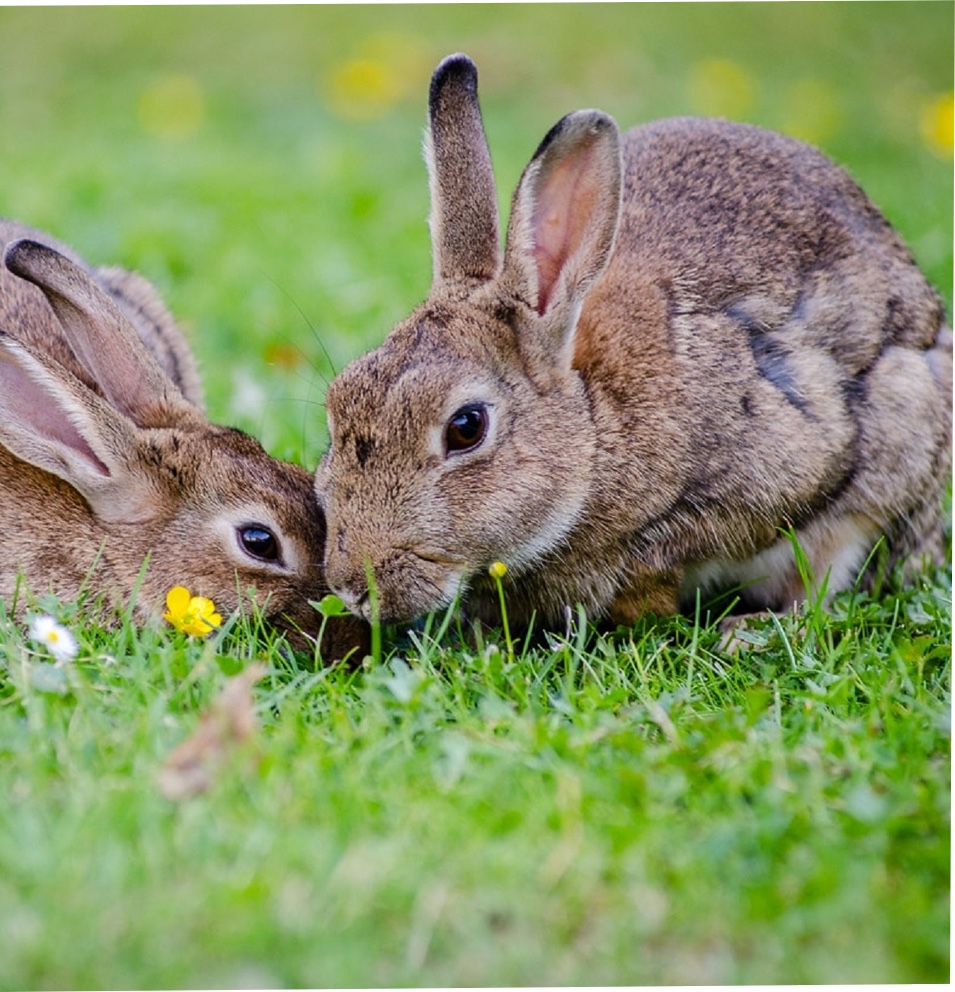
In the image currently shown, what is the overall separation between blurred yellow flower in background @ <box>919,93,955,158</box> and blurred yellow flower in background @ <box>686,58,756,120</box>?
0.97m

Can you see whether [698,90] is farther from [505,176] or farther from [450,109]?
[450,109]

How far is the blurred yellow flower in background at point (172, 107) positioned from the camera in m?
7.75

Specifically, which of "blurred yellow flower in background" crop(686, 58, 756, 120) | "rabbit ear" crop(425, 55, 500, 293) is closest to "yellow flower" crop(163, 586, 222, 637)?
"rabbit ear" crop(425, 55, 500, 293)

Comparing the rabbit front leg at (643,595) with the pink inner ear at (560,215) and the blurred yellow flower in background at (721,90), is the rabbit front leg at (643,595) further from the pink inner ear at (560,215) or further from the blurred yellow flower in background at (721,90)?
the blurred yellow flower in background at (721,90)

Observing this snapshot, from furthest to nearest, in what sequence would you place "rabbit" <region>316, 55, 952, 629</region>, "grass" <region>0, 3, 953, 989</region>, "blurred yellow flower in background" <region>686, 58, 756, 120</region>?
1. "blurred yellow flower in background" <region>686, 58, 756, 120</region>
2. "rabbit" <region>316, 55, 952, 629</region>
3. "grass" <region>0, 3, 953, 989</region>

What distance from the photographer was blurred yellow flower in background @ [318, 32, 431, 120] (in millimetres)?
7293

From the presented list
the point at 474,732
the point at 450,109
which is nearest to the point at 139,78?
the point at 450,109

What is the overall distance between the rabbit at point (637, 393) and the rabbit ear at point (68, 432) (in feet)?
2.56

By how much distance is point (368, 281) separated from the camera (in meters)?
7.31

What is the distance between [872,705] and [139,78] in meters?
5.47

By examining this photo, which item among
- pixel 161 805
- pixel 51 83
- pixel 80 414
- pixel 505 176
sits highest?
pixel 51 83

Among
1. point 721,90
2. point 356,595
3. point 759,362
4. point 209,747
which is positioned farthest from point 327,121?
point 209,747

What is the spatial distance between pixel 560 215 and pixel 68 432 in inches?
73.8

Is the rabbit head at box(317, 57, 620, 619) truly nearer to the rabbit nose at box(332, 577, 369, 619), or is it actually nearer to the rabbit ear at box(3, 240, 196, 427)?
the rabbit nose at box(332, 577, 369, 619)
